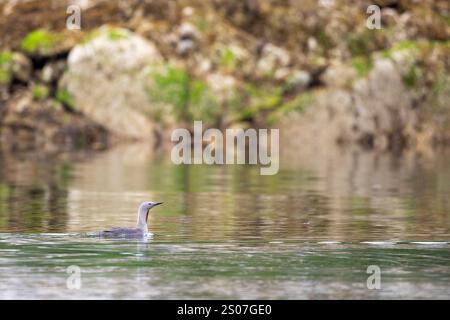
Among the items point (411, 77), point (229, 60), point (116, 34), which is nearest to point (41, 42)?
point (116, 34)

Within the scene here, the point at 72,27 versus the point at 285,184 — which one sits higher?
the point at 72,27

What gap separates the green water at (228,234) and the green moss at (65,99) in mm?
34354

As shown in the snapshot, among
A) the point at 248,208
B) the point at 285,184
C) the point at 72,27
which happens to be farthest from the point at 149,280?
the point at 72,27

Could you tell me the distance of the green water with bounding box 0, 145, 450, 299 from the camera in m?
21.3

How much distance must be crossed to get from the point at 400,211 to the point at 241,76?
2194 inches

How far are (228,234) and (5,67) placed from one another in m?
65.8

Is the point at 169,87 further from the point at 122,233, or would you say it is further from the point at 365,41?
the point at 122,233

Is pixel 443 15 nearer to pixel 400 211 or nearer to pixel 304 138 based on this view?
pixel 304 138

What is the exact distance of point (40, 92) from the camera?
9112 cm

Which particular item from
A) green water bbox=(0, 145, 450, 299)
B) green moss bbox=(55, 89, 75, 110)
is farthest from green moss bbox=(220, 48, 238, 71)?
green water bbox=(0, 145, 450, 299)

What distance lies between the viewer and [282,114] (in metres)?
88.0

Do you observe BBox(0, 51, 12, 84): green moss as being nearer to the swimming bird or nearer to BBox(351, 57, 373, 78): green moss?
BBox(351, 57, 373, 78): green moss
